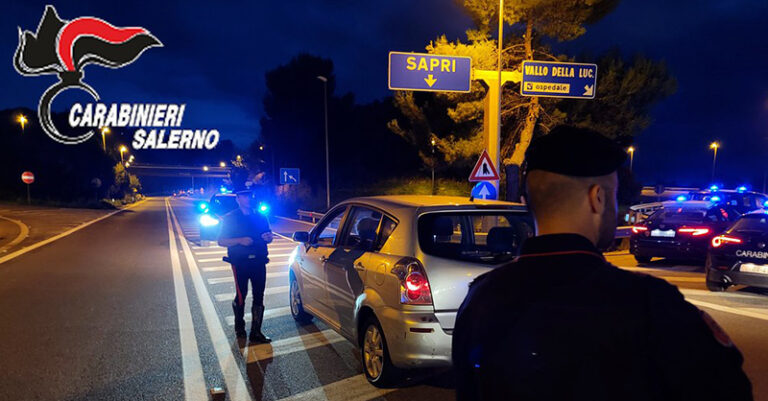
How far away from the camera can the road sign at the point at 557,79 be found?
12820 mm

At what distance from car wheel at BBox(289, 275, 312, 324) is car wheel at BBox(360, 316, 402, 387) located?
2014 mm

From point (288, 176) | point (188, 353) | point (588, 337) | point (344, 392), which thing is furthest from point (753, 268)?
point (288, 176)

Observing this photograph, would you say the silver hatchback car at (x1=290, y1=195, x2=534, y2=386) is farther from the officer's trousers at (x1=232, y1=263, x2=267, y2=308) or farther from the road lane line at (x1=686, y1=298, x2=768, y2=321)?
the road lane line at (x1=686, y1=298, x2=768, y2=321)

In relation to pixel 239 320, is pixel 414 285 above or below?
above

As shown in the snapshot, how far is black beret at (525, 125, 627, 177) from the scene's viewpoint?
1.24 meters

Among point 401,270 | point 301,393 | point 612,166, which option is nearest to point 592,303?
point 612,166

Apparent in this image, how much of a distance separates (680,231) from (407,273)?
884cm

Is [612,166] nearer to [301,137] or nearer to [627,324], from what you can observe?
[627,324]

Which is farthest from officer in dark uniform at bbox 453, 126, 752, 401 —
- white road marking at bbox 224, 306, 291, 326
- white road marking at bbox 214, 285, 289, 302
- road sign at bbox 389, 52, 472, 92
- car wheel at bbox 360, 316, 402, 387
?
road sign at bbox 389, 52, 472, 92

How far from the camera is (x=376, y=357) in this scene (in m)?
4.07

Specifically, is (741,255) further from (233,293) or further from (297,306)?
(233,293)

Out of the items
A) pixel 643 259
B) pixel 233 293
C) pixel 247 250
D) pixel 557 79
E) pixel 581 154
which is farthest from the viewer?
pixel 557 79

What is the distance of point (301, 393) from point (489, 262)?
196cm

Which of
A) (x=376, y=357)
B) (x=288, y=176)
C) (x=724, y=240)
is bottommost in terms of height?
(x=376, y=357)
